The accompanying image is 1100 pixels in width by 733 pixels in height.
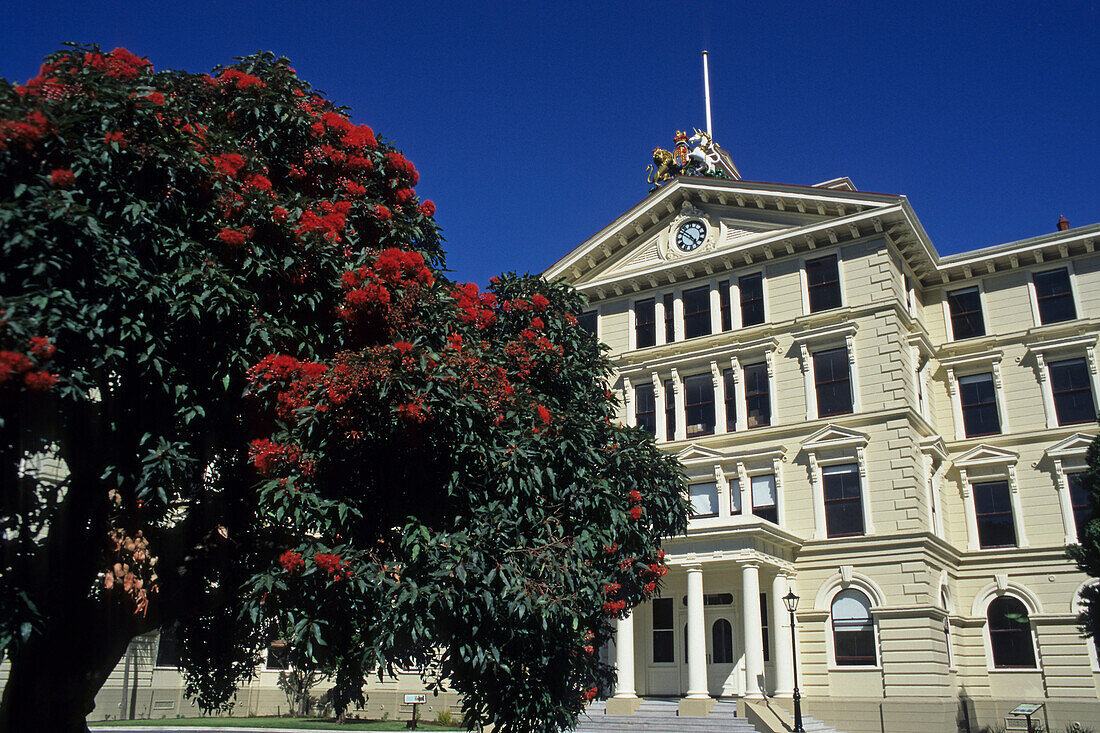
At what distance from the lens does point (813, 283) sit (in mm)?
32625

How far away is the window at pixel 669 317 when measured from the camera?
35250 mm

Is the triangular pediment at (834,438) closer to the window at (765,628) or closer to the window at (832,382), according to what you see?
the window at (832,382)

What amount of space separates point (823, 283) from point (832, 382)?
3.73 m

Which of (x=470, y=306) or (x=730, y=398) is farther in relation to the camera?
(x=730, y=398)

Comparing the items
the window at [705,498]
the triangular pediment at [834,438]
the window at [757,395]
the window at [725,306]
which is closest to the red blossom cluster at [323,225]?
the triangular pediment at [834,438]

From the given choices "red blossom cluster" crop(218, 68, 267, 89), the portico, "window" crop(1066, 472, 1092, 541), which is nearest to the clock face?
the portico

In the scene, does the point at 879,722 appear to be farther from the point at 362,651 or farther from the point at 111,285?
the point at 111,285

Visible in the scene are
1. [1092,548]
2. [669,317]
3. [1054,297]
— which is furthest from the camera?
[669,317]

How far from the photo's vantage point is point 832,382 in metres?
31.2

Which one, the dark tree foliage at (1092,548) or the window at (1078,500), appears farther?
the window at (1078,500)

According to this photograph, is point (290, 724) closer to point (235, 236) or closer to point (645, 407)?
point (645, 407)

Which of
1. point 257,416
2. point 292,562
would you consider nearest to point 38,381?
point 257,416

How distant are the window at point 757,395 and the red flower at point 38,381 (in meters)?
26.6

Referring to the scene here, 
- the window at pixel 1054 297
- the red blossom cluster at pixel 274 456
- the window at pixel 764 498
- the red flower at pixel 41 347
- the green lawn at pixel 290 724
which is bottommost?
the green lawn at pixel 290 724
